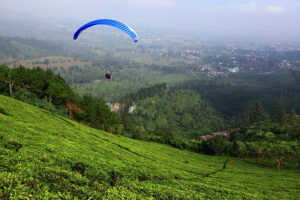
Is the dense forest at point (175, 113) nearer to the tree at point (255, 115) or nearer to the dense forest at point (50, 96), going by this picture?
the tree at point (255, 115)

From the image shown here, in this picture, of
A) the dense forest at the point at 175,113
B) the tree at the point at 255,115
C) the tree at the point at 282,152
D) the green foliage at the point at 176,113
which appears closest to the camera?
the tree at the point at 282,152

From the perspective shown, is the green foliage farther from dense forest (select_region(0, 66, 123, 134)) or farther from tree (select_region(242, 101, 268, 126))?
dense forest (select_region(0, 66, 123, 134))

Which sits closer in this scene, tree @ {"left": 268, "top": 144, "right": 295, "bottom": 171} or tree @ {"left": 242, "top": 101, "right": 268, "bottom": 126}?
tree @ {"left": 268, "top": 144, "right": 295, "bottom": 171}

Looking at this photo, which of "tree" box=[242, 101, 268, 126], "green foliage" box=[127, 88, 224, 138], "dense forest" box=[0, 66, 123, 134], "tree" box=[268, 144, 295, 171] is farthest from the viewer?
"green foliage" box=[127, 88, 224, 138]

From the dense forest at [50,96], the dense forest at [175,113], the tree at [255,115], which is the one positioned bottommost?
the dense forest at [175,113]

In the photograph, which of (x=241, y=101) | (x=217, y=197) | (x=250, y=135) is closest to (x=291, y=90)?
(x=241, y=101)

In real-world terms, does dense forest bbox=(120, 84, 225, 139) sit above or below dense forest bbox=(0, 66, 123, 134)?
below

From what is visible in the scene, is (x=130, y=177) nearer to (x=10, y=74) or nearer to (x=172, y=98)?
(x=10, y=74)

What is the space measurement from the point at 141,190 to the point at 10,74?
190 feet

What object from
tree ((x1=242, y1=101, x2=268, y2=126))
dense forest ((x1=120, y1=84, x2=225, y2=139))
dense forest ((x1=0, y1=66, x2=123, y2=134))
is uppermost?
dense forest ((x1=0, y1=66, x2=123, y2=134))

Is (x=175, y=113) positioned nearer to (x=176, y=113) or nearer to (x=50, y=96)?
(x=176, y=113)

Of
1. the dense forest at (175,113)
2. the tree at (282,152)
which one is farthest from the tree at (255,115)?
the tree at (282,152)

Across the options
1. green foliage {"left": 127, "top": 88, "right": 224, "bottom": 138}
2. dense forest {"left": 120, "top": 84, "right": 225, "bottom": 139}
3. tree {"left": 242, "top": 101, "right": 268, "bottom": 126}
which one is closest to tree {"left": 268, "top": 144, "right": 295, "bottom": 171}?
green foliage {"left": 127, "top": 88, "right": 224, "bottom": 138}

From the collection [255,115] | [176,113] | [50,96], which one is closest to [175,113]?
[176,113]
